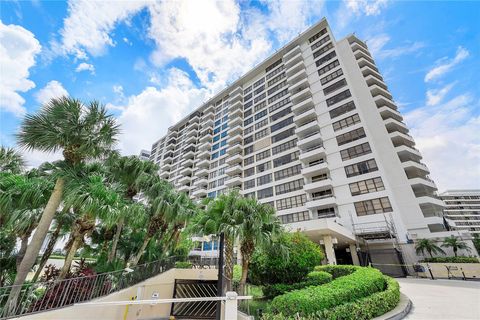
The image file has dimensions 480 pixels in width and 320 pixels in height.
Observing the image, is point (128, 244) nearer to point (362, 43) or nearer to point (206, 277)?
point (206, 277)

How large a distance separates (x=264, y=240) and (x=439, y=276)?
21.2 metres

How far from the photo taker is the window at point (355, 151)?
27.7 metres

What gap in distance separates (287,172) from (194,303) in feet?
79.4

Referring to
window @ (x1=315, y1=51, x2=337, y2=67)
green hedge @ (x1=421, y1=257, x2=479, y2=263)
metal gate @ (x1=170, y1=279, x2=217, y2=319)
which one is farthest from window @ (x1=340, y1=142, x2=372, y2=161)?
metal gate @ (x1=170, y1=279, x2=217, y2=319)

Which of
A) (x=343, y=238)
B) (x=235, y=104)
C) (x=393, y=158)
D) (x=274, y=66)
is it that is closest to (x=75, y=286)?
(x=343, y=238)

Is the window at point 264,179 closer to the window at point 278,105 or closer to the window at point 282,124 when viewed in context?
the window at point 282,124

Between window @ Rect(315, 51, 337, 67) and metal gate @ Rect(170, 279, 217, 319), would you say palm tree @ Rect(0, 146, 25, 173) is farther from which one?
window @ Rect(315, 51, 337, 67)

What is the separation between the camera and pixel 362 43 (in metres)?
39.1

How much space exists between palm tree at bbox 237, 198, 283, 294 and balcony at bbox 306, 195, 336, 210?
64.0 feet

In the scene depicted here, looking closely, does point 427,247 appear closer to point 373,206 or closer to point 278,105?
point 373,206

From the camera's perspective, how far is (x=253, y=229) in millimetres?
9289

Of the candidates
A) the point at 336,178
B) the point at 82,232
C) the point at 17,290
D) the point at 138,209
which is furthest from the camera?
the point at 336,178

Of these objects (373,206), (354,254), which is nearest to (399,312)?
(354,254)

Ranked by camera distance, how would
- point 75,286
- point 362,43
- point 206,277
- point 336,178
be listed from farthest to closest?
point 362,43 < point 336,178 < point 206,277 < point 75,286
